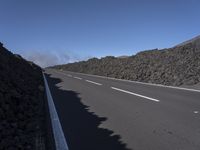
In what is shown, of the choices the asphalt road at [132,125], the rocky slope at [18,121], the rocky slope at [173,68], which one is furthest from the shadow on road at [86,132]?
the rocky slope at [173,68]

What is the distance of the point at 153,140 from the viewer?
6879 mm

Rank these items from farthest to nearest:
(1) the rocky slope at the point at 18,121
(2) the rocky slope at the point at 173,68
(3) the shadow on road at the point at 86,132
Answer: (2) the rocky slope at the point at 173,68 < (1) the rocky slope at the point at 18,121 < (3) the shadow on road at the point at 86,132

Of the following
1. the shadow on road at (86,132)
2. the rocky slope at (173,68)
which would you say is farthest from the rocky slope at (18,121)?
the rocky slope at (173,68)

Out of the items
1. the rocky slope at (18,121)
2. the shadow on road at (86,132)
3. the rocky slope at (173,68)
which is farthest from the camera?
the rocky slope at (173,68)

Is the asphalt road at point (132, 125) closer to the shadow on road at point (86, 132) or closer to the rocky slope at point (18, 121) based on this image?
the shadow on road at point (86, 132)

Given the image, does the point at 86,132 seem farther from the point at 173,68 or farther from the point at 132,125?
the point at 173,68

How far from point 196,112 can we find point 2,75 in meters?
7.33

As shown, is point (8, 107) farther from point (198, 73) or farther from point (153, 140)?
point (198, 73)

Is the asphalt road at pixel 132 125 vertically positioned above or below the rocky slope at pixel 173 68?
below

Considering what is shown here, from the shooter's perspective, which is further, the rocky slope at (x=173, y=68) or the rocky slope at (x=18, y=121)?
the rocky slope at (x=173, y=68)

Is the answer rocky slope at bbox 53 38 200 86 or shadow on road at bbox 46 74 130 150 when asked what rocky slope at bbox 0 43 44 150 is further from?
rocky slope at bbox 53 38 200 86

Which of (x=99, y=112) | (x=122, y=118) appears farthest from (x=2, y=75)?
(x=122, y=118)

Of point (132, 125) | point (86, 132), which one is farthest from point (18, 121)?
point (132, 125)

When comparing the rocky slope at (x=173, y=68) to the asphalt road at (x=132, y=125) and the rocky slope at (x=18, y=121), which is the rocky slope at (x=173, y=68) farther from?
the rocky slope at (x=18, y=121)
